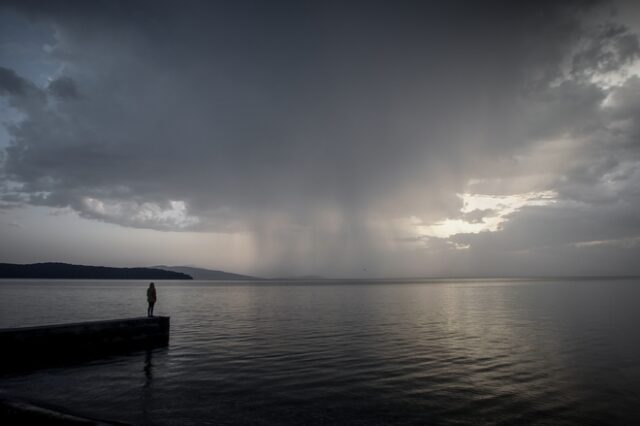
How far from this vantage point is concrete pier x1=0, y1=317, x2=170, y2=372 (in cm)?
2291

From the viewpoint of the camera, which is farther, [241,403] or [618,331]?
[618,331]

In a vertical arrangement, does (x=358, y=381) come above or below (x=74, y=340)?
below

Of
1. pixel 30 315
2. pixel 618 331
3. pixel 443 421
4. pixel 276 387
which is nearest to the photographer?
pixel 443 421

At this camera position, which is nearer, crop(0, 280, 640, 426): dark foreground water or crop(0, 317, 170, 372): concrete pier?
crop(0, 280, 640, 426): dark foreground water

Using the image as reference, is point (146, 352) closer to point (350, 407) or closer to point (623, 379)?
point (350, 407)

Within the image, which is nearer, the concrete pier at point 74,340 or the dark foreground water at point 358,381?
the dark foreground water at point 358,381

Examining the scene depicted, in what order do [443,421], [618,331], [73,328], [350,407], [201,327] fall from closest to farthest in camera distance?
[443,421] < [350,407] < [73,328] < [618,331] < [201,327]

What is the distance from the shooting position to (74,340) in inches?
1025

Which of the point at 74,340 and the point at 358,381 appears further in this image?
the point at 74,340

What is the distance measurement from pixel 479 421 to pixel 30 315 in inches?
2170

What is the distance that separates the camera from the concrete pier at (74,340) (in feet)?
75.2

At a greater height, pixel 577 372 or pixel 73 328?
pixel 73 328

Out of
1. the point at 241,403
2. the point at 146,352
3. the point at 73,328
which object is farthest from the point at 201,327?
the point at 241,403

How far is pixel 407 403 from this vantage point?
1642cm
